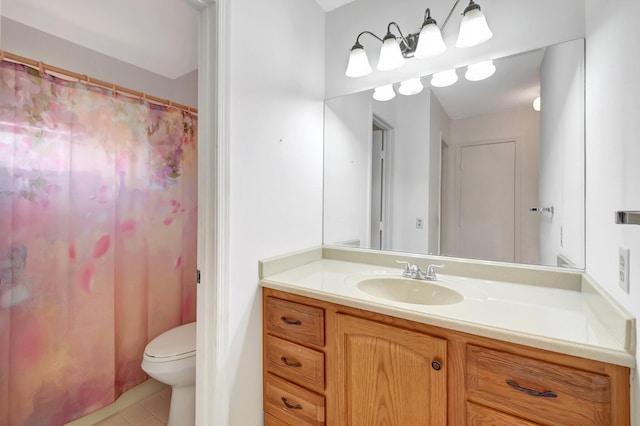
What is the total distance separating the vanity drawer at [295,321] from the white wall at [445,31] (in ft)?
4.27

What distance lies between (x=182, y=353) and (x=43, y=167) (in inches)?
48.1

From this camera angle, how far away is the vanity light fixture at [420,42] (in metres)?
1.17

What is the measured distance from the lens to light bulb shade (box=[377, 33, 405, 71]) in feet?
4.58

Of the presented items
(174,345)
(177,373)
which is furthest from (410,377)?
(174,345)

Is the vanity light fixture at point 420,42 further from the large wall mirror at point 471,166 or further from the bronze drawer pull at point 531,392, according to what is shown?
the bronze drawer pull at point 531,392

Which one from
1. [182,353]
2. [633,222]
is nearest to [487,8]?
[633,222]

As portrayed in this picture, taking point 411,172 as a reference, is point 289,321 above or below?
below

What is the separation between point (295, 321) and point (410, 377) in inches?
19.2

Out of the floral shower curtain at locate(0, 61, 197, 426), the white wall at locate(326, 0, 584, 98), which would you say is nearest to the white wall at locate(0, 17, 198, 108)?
the floral shower curtain at locate(0, 61, 197, 426)

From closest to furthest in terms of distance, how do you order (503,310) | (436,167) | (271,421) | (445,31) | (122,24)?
1. (503,310)
2. (271,421)
3. (445,31)
4. (436,167)
5. (122,24)

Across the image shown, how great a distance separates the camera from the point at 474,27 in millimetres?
1168

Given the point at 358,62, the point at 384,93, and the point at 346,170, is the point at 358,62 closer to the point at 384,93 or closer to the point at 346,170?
the point at 384,93

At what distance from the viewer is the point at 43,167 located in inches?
54.8

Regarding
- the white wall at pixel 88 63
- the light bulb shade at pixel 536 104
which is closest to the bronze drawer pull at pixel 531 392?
the light bulb shade at pixel 536 104
